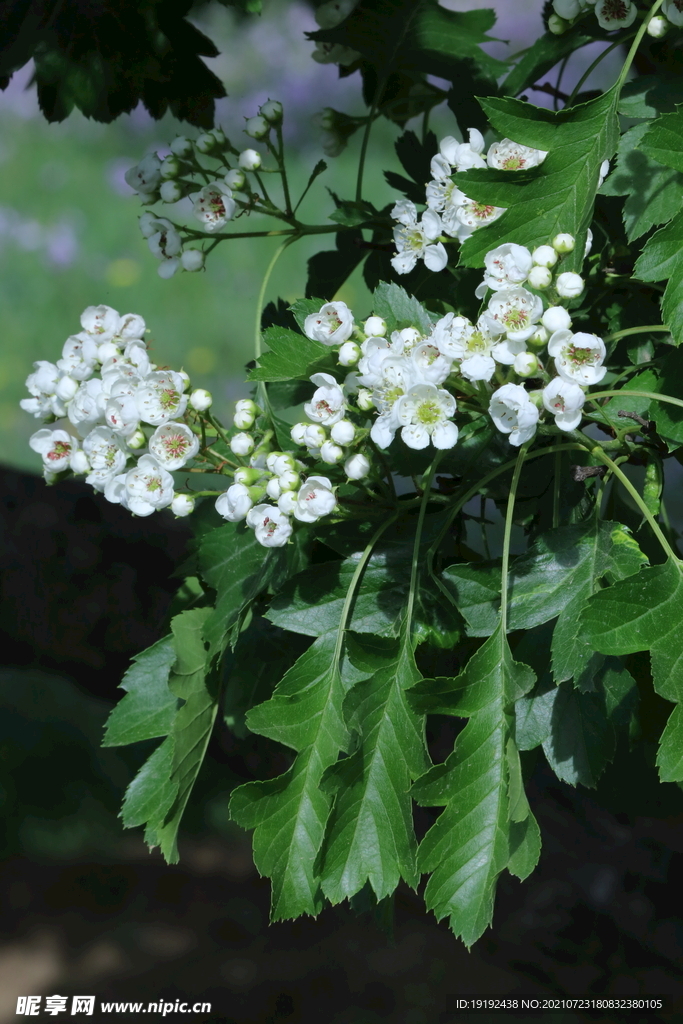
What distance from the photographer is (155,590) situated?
5.13 feet

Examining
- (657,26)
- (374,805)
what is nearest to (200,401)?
(374,805)

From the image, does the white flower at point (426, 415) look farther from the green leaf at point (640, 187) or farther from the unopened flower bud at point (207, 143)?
the unopened flower bud at point (207, 143)

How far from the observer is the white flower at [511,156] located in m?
0.70

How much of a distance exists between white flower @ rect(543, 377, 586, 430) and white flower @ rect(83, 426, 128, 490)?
1.10 feet

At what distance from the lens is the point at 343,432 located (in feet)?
2.08

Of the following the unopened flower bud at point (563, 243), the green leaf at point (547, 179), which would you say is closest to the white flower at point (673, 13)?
the green leaf at point (547, 179)

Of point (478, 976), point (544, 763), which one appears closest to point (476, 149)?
point (544, 763)

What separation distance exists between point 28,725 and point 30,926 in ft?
1.53

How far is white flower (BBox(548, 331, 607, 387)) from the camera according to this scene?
58cm

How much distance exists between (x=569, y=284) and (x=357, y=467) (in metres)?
0.20

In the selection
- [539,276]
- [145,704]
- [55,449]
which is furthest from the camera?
[145,704]

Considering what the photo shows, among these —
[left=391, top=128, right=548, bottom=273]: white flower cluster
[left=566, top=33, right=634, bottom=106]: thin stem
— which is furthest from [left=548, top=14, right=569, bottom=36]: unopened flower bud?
[left=391, top=128, right=548, bottom=273]: white flower cluster

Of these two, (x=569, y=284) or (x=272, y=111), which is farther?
(x=272, y=111)

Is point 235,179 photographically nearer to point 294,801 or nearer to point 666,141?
point 666,141
